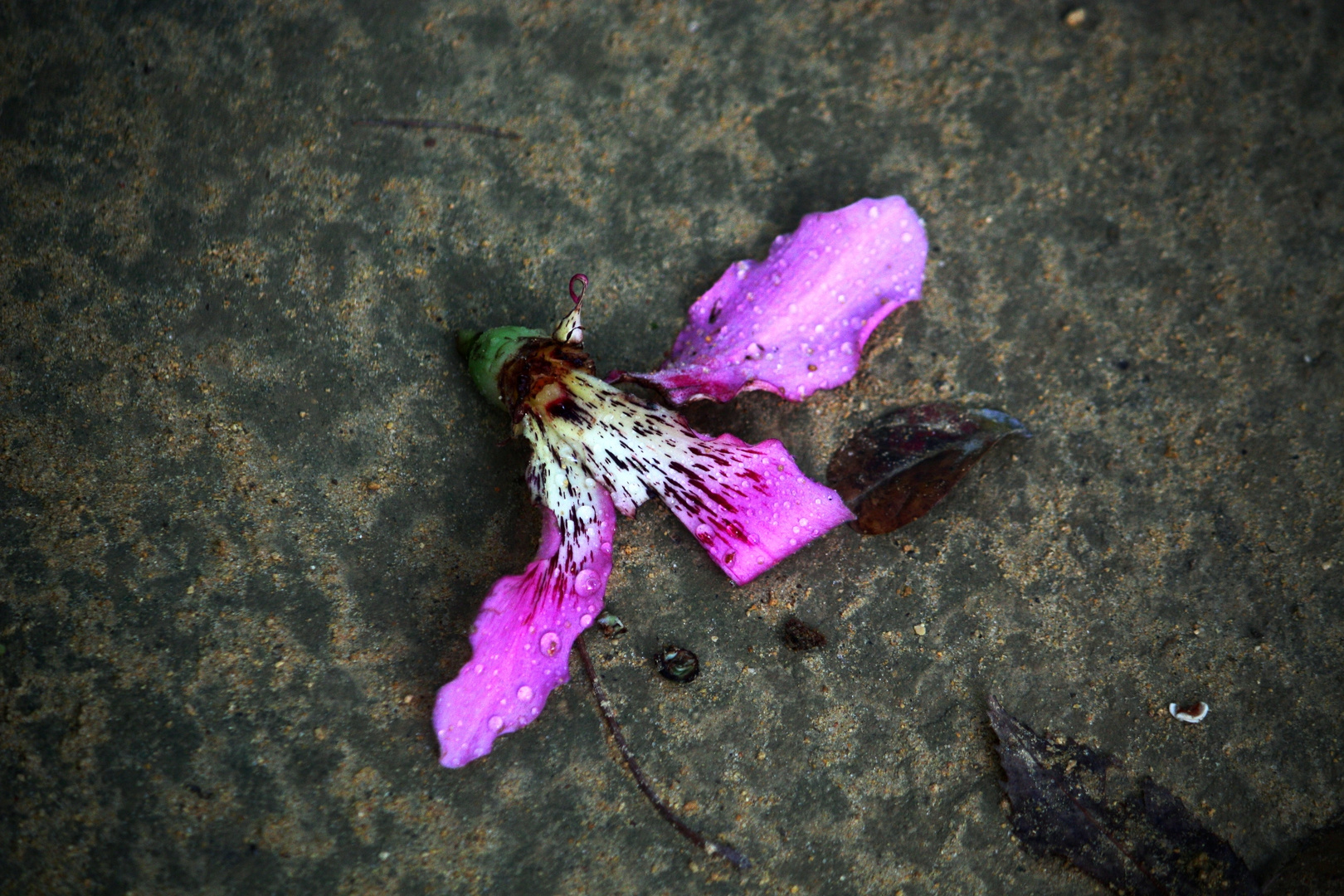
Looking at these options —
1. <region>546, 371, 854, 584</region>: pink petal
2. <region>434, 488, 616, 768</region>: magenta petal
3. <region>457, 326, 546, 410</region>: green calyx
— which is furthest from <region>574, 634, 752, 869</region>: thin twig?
<region>457, 326, 546, 410</region>: green calyx

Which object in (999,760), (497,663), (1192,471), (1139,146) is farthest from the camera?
(1139,146)

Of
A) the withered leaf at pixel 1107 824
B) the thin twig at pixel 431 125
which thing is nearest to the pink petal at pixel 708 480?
the withered leaf at pixel 1107 824

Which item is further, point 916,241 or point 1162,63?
point 1162,63

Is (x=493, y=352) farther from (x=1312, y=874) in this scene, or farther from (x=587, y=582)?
(x=1312, y=874)

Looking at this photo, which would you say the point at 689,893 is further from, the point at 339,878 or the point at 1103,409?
the point at 1103,409

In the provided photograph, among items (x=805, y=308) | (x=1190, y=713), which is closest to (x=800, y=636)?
(x=805, y=308)

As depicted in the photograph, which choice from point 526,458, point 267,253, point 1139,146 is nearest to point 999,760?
point 526,458

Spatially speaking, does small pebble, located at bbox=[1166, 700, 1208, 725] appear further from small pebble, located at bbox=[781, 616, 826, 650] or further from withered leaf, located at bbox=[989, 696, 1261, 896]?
small pebble, located at bbox=[781, 616, 826, 650]

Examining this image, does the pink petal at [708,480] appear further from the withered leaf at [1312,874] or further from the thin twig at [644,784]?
the withered leaf at [1312,874]
